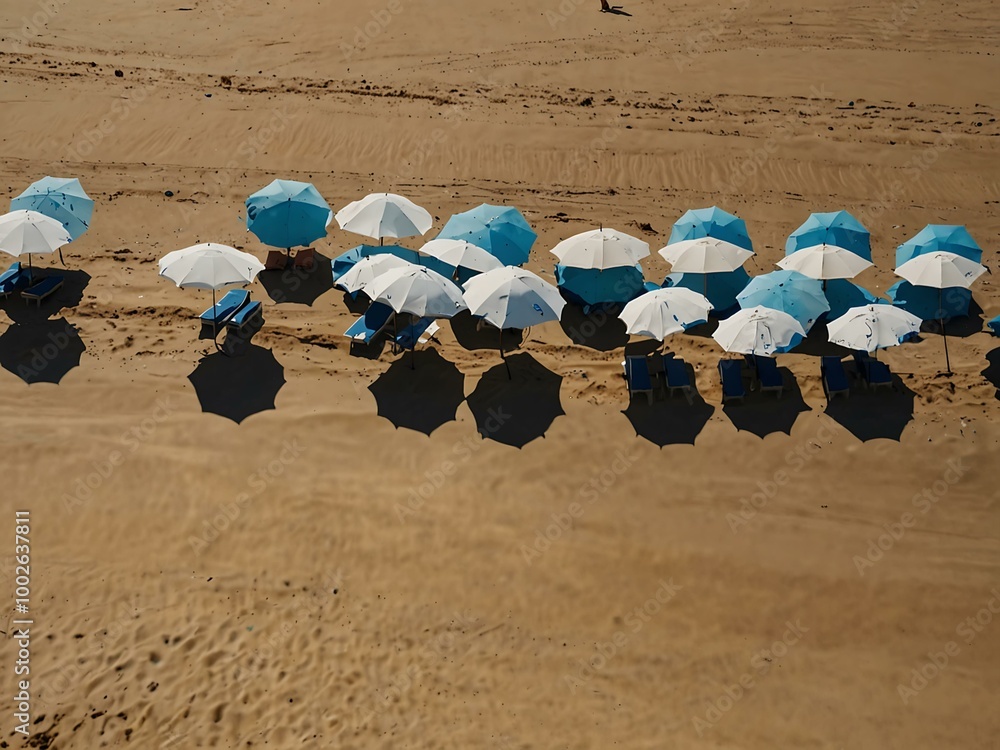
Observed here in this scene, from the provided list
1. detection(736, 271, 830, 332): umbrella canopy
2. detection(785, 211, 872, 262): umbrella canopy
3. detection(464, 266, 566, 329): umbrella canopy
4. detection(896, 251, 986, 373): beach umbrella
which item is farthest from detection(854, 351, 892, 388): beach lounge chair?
detection(464, 266, 566, 329): umbrella canopy

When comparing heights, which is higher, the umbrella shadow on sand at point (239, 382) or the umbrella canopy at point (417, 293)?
the umbrella canopy at point (417, 293)

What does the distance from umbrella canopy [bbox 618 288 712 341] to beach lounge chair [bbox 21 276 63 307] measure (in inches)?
446

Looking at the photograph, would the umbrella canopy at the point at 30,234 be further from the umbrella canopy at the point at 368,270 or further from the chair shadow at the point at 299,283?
the umbrella canopy at the point at 368,270

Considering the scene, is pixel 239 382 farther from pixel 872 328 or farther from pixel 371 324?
pixel 872 328

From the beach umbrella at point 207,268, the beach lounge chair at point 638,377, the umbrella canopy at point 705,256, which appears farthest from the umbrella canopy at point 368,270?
the umbrella canopy at point 705,256

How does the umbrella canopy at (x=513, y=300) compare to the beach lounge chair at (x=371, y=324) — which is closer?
the umbrella canopy at (x=513, y=300)

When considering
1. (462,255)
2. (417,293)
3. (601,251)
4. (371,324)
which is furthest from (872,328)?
(371,324)

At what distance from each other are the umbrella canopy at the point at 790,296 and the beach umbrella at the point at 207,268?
30.4ft

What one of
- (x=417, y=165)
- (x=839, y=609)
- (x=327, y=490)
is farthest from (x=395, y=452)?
(x=417, y=165)

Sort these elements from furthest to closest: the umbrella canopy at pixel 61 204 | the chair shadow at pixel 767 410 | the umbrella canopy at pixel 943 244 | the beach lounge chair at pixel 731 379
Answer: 1. the umbrella canopy at pixel 61 204
2. the umbrella canopy at pixel 943 244
3. the beach lounge chair at pixel 731 379
4. the chair shadow at pixel 767 410

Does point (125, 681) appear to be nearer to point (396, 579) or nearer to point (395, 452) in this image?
point (396, 579)

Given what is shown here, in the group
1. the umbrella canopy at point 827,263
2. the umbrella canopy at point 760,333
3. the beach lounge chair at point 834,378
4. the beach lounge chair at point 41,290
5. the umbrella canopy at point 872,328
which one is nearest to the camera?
the umbrella canopy at point 760,333

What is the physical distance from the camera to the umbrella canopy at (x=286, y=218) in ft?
60.5

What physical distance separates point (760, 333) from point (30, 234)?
1367cm
